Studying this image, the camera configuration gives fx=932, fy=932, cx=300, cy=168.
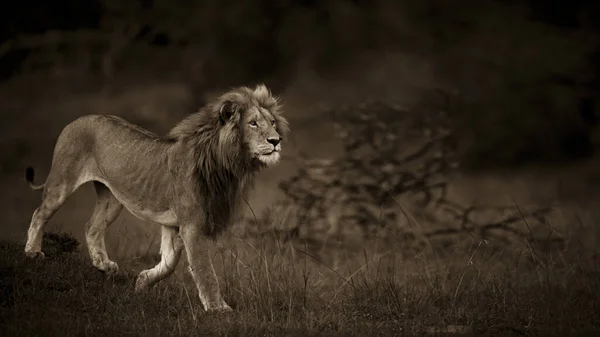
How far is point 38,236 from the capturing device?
18.4ft

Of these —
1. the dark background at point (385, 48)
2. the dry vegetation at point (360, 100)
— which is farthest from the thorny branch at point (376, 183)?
the dark background at point (385, 48)

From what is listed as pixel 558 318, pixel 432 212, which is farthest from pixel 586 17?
pixel 558 318

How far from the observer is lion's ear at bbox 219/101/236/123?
5.14 meters

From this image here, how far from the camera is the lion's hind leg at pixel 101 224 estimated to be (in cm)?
572

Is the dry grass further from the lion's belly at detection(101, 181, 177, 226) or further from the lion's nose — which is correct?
the lion's nose

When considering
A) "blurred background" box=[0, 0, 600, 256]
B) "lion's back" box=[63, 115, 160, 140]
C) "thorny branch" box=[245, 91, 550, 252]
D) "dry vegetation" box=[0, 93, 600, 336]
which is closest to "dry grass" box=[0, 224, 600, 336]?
"dry vegetation" box=[0, 93, 600, 336]

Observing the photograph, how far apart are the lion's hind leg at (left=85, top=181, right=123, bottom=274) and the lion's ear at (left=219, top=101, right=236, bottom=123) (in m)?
1.12

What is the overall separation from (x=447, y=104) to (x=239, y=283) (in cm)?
878

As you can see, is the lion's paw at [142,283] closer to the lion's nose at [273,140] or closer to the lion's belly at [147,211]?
the lion's belly at [147,211]

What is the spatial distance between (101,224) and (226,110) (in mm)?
1248

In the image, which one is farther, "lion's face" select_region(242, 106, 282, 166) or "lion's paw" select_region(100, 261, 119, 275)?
"lion's paw" select_region(100, 261, 119, 275)

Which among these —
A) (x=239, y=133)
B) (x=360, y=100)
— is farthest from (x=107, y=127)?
(x=360, y=100)

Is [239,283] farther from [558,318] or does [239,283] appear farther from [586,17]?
[586,17]

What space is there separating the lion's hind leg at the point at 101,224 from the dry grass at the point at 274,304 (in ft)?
0.33
